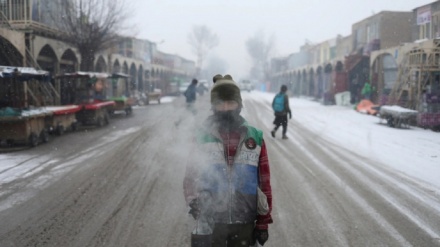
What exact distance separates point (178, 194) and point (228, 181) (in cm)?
390

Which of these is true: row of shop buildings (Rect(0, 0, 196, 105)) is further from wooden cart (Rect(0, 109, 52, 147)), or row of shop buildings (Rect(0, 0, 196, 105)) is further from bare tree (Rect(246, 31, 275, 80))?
bare tree (Rect(246, 31, 275, 80))

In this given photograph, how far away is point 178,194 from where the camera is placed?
6.48 metres

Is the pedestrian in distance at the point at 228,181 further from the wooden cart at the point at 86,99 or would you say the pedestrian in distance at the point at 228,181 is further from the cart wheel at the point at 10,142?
the wooden cart at the point at 86,99

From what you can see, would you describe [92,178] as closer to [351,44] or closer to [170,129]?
[170,129]

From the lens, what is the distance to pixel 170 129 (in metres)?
15.0

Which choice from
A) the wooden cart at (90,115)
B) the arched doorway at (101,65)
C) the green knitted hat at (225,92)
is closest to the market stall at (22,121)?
the wooden cart at (90,115)

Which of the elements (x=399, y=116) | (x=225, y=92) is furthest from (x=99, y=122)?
(x=225, y=92)

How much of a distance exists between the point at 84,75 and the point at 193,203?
15.7 metres

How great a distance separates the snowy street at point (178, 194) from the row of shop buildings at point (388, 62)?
571 centimetres

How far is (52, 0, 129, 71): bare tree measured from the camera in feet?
69.3

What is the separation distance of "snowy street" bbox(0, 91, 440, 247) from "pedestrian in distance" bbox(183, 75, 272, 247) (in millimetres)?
1879

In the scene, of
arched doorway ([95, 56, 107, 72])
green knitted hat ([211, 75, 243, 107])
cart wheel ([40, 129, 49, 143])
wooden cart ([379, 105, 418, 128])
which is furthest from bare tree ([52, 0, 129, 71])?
green knitted hat ([211, 75, 243, 107])

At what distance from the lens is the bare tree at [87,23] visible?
2111 cm

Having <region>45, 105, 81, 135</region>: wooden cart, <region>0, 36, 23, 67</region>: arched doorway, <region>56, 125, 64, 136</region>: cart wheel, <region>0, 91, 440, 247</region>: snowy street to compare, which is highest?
<region>0, 36, 23, 67</region>: arched doorway
